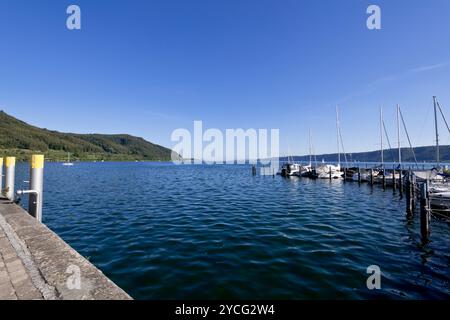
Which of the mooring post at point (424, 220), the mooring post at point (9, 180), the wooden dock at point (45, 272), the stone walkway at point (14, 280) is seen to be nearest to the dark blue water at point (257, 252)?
the mooring post at point (424, 220)

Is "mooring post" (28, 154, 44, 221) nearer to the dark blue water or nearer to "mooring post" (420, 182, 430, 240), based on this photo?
the dark blue water

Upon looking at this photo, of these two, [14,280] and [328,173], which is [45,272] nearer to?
[14,280]

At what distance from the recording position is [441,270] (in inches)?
283

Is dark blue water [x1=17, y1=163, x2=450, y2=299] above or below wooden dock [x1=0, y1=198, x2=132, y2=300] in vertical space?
below

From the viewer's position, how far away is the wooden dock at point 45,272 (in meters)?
2.99

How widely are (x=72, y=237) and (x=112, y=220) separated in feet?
9.25

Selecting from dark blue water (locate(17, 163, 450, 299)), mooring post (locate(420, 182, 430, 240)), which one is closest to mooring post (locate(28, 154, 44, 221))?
dark blue water (locate(17, 163, 450, 299))

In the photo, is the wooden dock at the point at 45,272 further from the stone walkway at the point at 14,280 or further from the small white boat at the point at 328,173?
the small white boat at the point at 328,173

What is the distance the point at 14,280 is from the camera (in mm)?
3283

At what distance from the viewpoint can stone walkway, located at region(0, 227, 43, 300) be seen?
2930mm

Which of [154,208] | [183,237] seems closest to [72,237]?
[183,237]

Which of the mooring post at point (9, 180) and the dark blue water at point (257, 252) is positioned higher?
the mooring post at point (9, 180)

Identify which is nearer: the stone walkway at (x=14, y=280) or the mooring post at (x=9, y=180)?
the stone walkway at (x=14, y=280)

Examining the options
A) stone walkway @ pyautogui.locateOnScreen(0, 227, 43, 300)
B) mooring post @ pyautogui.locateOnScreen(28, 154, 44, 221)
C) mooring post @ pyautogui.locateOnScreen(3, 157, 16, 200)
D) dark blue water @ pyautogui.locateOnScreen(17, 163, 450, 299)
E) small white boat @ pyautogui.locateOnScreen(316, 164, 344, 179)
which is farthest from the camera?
small white boat @ pyautogui.locateOnScreen(316, 164, 344, 179)
